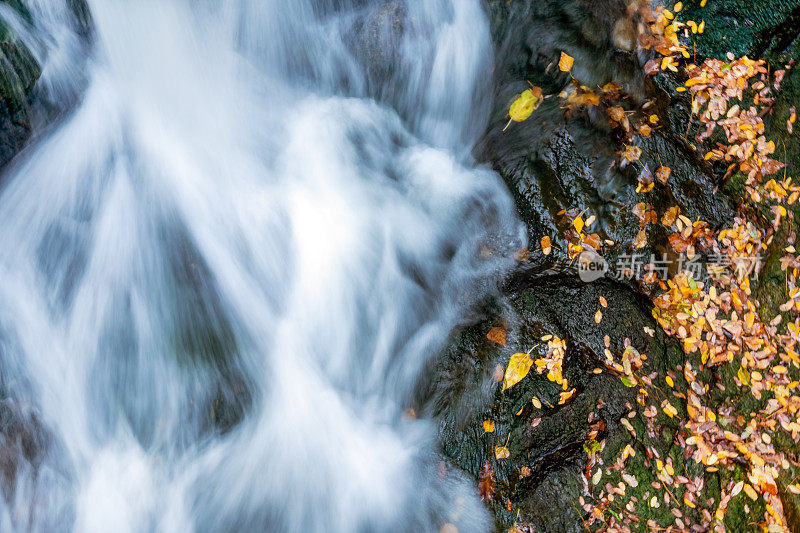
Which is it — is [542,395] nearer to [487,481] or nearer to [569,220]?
[487,481]

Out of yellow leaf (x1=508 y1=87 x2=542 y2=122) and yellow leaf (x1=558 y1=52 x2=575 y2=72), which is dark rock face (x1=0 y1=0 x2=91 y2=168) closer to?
yellow leaf (x1=508 y1=87 x2=542 y2=122)

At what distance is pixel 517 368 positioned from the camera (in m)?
3.91

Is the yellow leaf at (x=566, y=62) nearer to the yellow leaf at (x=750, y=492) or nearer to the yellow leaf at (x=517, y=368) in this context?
the yellow leaf at (x=517, y=368)

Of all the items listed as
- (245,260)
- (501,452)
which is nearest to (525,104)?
(245,260)

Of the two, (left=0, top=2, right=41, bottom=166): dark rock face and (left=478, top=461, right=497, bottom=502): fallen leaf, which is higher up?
(left=0, top=2, right=41, bottom=166): dark rock face

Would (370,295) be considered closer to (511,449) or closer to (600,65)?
(511,449)

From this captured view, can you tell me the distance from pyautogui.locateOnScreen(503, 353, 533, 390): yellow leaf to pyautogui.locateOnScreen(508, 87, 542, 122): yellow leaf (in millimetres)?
2108

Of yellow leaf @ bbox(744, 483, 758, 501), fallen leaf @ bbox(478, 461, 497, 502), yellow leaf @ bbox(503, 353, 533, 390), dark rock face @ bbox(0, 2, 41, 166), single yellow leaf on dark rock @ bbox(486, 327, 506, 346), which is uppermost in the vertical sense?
dark rock face @ bbox(0, 2, 41, 166)

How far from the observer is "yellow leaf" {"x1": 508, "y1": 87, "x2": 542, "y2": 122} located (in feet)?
14.8

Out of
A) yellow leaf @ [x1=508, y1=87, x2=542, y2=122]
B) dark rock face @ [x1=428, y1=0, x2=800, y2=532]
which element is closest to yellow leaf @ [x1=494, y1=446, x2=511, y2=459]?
dark rock face @ [x1=428, y1=0, x2=800, y2=532]

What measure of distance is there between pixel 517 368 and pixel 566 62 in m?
2.70

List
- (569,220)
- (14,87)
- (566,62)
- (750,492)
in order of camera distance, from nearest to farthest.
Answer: (14,87)
(750,492)
(569,220)
(566,62)

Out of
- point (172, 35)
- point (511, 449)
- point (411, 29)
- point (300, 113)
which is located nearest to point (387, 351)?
point (511, 449)

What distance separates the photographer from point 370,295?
4.47 meters
